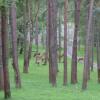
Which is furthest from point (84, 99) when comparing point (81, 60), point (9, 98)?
point (81, 60)

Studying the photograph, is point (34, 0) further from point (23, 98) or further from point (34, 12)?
point (23, 98)

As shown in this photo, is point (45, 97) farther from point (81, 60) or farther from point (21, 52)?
point (21, 52)

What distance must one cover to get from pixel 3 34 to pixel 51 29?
28.8 feet

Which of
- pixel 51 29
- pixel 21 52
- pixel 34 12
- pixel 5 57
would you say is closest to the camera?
pixel 5 57

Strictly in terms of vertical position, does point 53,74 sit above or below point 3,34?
below

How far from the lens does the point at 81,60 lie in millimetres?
51875

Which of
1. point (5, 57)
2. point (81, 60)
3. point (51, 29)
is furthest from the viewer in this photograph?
point (81, 60)

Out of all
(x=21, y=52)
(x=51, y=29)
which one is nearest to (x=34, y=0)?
(x=51, y=29)

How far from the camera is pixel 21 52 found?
56.7 m

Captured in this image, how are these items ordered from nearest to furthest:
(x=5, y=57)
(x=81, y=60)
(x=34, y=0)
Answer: (x=5, y=57) → (x=34, y=0) → (x=81, y=60)

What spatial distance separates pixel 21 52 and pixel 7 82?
41489mm

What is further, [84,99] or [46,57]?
[46,57]

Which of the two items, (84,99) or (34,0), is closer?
(84,99)

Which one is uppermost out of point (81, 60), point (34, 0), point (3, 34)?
point (34, 0)
